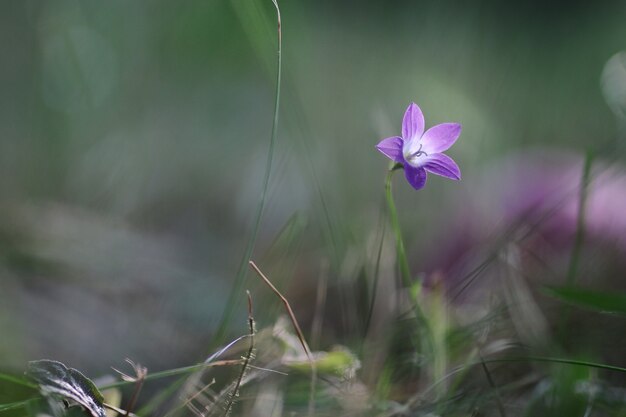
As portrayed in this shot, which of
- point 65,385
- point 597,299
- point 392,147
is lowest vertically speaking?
point 65,385

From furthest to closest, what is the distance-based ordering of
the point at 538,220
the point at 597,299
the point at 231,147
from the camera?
1. the point at 231,147
2. the point at 538,220
3. the point at 597,299

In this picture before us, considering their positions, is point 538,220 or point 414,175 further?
point 538,220

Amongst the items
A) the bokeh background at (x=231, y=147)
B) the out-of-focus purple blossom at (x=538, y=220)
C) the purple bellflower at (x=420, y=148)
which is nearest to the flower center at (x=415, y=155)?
the purple bellflower at (x=420, y=148)

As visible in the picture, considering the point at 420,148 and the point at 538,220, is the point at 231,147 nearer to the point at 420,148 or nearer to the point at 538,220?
the point at 538,220

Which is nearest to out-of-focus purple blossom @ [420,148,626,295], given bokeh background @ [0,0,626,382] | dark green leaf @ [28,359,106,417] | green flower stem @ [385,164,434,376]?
bokeh background @ [0,0,626,382]

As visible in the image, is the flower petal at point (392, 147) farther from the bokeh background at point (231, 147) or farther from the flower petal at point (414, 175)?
the bokeh background at point (231, 147)

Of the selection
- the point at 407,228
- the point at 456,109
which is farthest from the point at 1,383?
the point at 456,109

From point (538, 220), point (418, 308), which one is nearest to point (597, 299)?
point (418, 308)

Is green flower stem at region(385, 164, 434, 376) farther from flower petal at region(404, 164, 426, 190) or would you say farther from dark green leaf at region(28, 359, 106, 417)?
dark green leaf at region(28, 359, 106, 417)
